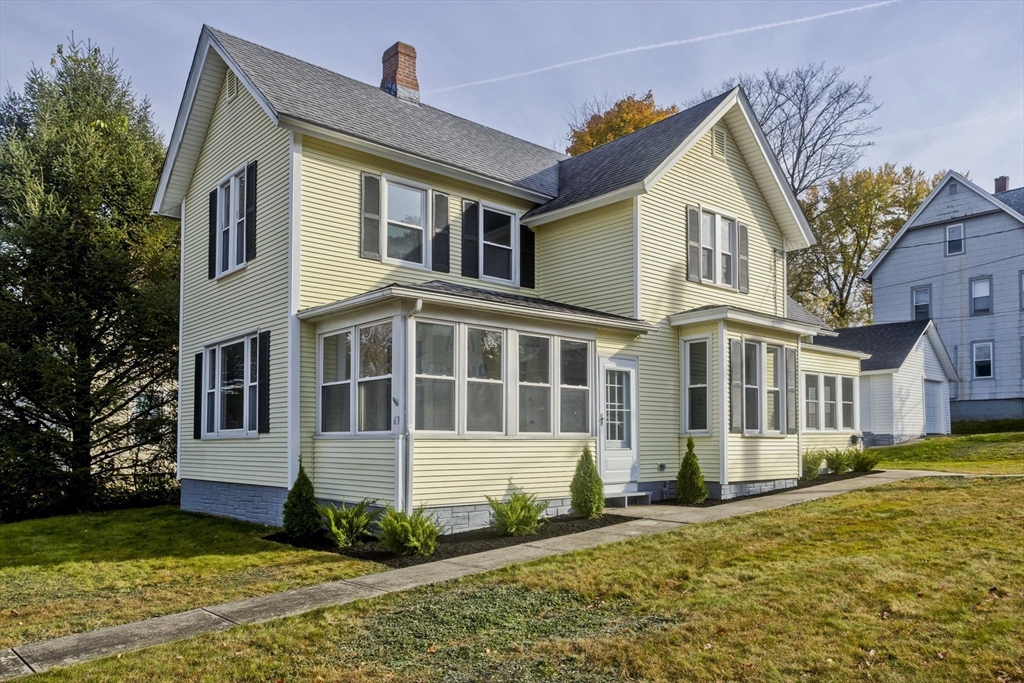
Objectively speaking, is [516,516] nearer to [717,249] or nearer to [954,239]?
[717,249]

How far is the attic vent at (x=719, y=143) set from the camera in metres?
16.0

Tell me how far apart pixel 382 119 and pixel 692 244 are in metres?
6.38

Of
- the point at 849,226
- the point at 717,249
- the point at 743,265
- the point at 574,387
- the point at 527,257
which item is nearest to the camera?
the point at 574,387

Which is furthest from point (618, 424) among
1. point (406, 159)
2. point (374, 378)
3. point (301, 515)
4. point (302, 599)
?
point (302, 599)

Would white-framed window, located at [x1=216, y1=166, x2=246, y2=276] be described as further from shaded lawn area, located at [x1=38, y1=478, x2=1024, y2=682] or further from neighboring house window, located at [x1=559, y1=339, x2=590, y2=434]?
shaded lawn area, located at [x1=38, y1=478, x2=1024, y2=682]

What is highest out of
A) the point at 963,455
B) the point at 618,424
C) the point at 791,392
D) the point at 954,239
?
the point at 954,239

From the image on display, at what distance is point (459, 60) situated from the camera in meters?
18.3

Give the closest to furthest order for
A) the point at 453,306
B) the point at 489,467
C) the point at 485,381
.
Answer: the point at 453,306
the point at 489,467
the point at 485,381

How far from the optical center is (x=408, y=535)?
9.20 metres

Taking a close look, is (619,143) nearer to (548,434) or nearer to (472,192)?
(472,192)

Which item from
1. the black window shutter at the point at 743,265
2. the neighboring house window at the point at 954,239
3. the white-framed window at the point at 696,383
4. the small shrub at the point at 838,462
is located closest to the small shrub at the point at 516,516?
the white-framed window at the point at 696,383

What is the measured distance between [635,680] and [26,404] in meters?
15.9

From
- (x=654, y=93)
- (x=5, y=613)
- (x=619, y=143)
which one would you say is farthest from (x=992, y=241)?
(x=5, y=613)

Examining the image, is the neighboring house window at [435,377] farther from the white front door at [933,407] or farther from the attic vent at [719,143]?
the white front door at [933,407]
